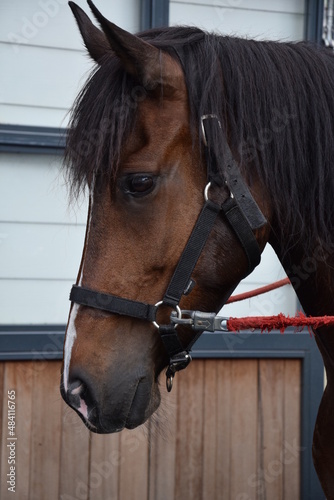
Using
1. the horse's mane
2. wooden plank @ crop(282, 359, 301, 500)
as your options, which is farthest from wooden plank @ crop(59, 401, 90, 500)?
the horse's mane

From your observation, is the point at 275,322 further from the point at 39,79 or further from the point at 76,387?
the point at 39,79

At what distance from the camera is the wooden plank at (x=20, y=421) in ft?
10.9

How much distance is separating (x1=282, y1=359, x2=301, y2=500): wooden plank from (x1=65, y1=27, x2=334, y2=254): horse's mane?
79.3 inches

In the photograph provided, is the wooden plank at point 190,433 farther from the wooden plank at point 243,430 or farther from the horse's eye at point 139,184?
the horse's eye at point 139,184

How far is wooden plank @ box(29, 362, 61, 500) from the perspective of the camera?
133 inches

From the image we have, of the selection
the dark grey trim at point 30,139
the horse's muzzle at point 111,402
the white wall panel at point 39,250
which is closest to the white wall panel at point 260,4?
the dark grey trim at point 30,139

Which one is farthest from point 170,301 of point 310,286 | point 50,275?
point 50,275

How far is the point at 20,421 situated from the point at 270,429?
4.43 ft

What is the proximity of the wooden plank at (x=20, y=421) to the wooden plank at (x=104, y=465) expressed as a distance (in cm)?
32

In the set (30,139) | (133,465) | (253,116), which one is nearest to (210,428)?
(133,465)

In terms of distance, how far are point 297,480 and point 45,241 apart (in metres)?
1.91

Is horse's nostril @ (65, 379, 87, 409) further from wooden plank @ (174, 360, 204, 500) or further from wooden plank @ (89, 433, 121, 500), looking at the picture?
wooden plank @ (174, 360, 204, 500)

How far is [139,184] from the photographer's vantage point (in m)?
1.76

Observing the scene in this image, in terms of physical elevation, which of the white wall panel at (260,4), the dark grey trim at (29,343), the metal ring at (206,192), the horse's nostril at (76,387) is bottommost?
the dark grey trim at (29,343)
